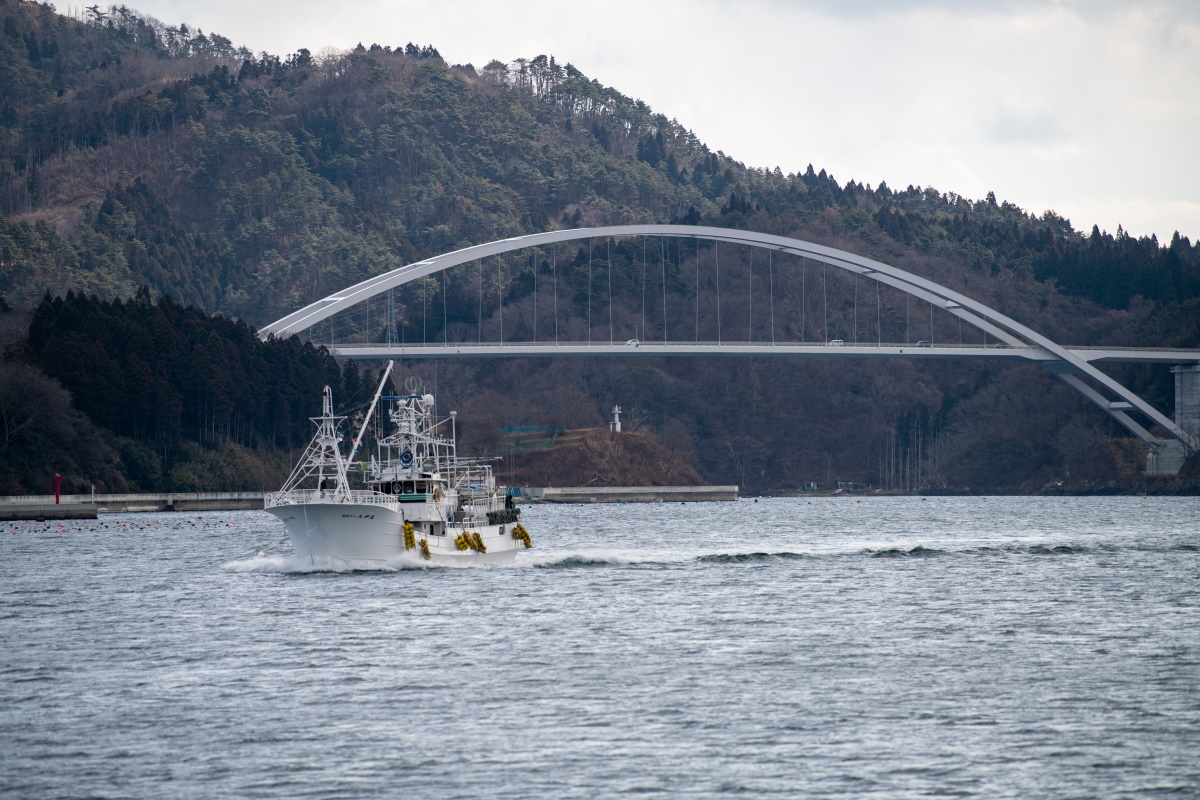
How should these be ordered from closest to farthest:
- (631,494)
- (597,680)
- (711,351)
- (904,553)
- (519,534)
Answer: (597,680) < (519,534) < (904,553) < (711,351) < (631,494)

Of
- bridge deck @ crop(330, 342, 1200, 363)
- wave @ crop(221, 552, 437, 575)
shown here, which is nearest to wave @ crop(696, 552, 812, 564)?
wave @ crop(221, 552, 437, 575)

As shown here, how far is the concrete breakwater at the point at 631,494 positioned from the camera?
137375mm

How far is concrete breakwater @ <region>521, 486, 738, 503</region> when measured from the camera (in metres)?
137

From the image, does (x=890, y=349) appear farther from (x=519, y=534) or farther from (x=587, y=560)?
(x=519, y=534)

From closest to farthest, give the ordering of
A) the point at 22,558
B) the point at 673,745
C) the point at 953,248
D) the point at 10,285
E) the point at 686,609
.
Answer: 1. the point at 673,745
2. the point at 686,609
3. the point at 22,558
4. the point at 10,285
5. the point at 953,248

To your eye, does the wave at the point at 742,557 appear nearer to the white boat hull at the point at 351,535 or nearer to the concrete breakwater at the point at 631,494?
the white boat hull at the point at 351,535

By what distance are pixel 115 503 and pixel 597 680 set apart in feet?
218

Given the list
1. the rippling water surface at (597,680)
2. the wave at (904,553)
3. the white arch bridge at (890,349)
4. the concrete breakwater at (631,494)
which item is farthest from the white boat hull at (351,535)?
the concrete breakwater at (631,494)

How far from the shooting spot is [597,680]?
27.0m

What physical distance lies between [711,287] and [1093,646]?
503 ft

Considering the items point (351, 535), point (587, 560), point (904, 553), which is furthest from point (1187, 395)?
point (351, 535)

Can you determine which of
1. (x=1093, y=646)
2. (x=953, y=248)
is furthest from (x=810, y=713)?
(x=953, y=248)

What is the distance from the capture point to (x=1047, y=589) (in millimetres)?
43469

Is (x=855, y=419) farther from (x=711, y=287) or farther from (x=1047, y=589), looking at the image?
(x=1047, y=589)
